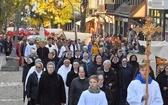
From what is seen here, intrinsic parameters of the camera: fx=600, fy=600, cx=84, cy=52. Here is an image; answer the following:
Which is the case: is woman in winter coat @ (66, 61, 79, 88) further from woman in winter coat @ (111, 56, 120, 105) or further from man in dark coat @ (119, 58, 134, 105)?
man in dark coat @ (119, 58, 134, 105)

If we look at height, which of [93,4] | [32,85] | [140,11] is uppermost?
[93,4]

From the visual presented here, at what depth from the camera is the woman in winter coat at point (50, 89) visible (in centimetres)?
1277

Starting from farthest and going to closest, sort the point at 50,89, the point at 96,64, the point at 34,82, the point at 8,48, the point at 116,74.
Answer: the point at 8,48, the point at 96,64, the point at 116,74, the point at 34,82, the point at 50,89

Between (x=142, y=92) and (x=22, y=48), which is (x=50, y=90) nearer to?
(x=142, y=92)

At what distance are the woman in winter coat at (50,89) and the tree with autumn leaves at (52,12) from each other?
39.6 meters

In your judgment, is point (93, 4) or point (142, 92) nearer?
point (142, 92)

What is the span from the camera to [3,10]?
3950 cm

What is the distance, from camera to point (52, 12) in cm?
5469

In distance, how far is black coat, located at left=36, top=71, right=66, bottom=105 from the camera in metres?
12.8

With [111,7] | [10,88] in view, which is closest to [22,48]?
[10,88]

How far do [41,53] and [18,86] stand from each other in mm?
2406

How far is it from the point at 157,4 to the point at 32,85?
28675mm

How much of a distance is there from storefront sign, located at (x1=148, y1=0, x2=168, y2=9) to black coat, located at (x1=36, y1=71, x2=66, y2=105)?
28.0m

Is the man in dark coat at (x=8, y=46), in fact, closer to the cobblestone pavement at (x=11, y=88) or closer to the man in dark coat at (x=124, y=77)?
the cobblestone pavement at (x=11, y=88)
